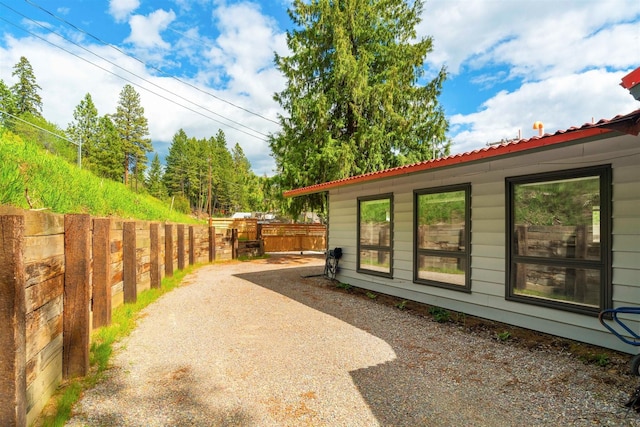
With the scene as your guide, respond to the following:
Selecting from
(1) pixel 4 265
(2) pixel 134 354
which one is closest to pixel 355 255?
(2) pixel 134 354

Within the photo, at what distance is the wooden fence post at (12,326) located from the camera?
1702 millimetres

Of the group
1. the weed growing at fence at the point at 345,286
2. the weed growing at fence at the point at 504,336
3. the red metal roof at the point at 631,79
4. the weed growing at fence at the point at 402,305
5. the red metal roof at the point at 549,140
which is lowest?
the weed growing at fence at the point at 345,286

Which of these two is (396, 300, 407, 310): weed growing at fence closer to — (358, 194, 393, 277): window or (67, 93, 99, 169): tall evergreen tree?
(358, 194, 393, 277): window

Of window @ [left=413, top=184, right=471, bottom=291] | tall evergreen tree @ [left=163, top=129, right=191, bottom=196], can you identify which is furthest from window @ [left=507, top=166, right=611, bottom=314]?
tall evergreen tree @ [left=163, top=129, right=191, bottom=196]

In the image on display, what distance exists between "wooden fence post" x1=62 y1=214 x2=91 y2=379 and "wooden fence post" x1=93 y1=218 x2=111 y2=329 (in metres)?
0.78

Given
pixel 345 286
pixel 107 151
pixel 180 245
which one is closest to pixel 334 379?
pixel 345 286

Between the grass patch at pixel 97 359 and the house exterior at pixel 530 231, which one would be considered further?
the house exterior at pixel 530 231

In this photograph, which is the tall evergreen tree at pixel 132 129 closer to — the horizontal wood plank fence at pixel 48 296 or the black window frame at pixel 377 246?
the black window frame at pixel 377 246

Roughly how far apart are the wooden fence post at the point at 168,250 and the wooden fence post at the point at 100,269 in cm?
405

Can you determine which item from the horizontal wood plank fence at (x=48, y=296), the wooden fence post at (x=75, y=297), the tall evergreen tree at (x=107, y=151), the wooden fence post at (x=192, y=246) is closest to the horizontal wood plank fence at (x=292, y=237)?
the wooden fence post at (x=192, y=246)

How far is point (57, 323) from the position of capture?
2.53 meters

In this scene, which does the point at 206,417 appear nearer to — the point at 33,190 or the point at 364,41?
the point at 33,190

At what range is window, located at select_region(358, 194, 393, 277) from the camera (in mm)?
6612

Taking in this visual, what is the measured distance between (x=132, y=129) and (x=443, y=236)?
179ft
